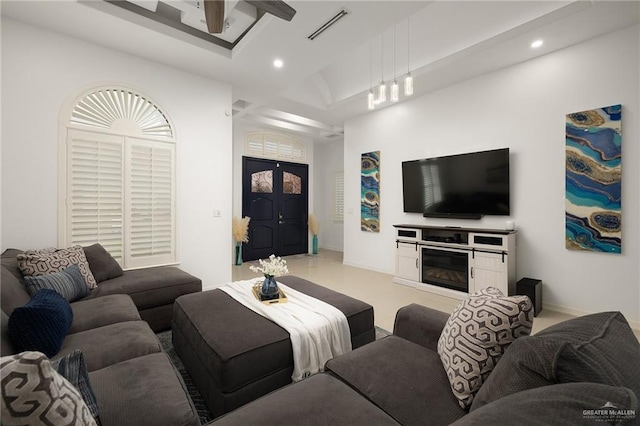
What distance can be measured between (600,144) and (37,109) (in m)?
5.97

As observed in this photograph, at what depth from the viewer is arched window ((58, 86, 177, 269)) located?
3041mm

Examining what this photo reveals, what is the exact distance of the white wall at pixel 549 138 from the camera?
2.91m

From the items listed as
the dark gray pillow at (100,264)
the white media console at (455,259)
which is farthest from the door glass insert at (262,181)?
the dark gray pillow at (100,264)

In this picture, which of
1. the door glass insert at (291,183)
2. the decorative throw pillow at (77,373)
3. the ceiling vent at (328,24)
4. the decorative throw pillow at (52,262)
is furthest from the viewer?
the door glass insert at (291,183)

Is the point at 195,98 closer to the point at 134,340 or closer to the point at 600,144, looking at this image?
the point at 134,340

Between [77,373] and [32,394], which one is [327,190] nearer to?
[77,373]

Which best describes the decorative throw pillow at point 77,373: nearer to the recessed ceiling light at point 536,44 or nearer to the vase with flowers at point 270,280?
the vase with flowers at point 270,280

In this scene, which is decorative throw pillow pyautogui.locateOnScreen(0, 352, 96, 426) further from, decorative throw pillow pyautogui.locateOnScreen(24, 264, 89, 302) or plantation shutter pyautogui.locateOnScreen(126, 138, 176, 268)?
plantation shutter pyautogui.locateOnScreen(126, 138, 176, 268)

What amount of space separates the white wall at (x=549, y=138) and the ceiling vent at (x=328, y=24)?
248 cm

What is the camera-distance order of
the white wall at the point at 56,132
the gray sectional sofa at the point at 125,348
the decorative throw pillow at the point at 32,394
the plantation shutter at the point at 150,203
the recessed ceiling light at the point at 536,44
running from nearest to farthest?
1. the decorative throw pillow at the point at 32,394
2. the gray sectional sofa at the point at 125,348
3. the white wall at the point at 56,132
4. the recessed ceiling light at the point at 536,44
5. the plantation shutter at the point at 150,203

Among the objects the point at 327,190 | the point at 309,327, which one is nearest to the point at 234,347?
the point at 309,327

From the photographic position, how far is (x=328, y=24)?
2.74m

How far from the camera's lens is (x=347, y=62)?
15.2ft

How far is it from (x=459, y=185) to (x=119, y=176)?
14.9 feet
